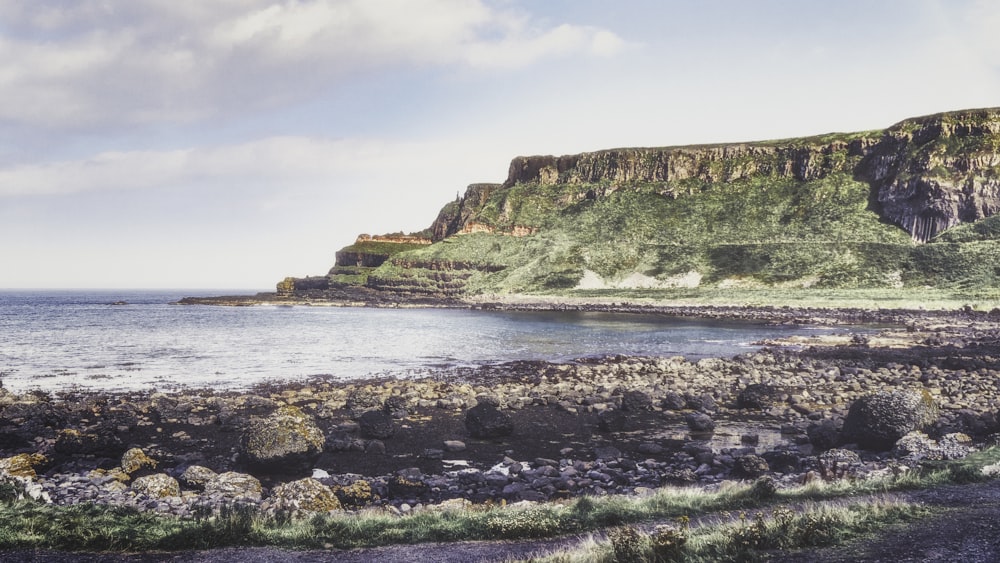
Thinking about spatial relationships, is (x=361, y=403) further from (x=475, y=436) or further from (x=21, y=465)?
(x=21, y=465)

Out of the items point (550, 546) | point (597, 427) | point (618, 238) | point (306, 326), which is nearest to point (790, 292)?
point (618, 238)

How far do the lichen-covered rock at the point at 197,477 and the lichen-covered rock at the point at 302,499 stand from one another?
7.43 feet

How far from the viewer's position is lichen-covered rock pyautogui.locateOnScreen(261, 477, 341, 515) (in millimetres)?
10711

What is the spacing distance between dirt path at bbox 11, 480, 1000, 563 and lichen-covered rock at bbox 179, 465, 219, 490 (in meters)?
4.93

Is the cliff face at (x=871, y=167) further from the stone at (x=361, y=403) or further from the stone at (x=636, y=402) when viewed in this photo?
the stone at (x=361, y=403)

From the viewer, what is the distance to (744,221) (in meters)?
134

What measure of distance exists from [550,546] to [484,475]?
17.8 ft

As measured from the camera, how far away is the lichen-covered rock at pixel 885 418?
14656 mm

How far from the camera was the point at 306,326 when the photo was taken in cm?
6606

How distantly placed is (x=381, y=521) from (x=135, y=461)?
8.62 meters

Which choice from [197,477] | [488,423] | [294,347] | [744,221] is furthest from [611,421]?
Result: [744,221]

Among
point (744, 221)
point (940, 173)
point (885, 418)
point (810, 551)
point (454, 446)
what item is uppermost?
point (940, 173)

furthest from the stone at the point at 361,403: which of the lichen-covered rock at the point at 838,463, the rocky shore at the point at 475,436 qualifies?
the lichen-covered rock at the point at 838,463

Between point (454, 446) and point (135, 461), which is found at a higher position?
point (135, 461)
